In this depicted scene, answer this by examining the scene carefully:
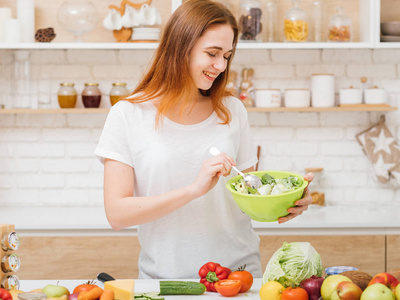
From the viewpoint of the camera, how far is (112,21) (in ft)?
11.4

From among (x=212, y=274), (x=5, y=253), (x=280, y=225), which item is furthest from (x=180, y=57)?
(x=280, y=225)

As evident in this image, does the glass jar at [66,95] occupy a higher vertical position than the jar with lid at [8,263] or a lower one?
higher

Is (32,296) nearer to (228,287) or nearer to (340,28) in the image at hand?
(228,287)

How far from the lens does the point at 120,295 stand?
5.05 ft

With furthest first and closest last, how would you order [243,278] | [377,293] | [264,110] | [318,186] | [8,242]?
[318,186]
[264,110]
[243,278]
[8,242]
[377,293]

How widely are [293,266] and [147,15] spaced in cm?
215

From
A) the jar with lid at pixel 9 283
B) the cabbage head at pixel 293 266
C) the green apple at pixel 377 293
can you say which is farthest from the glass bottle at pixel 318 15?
the jar with lid at pixel 9 283

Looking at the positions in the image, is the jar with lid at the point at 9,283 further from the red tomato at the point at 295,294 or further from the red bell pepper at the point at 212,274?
the red tomato at the point at 295,294

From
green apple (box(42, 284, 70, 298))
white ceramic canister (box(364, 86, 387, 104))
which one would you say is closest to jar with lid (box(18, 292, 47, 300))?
green apple (box(42, 284, 70, 298))

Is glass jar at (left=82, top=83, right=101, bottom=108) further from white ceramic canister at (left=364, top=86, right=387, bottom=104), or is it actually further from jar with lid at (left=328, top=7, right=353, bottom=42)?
white ceramic canister at (left=364, top=86, right=387, bottom=104)

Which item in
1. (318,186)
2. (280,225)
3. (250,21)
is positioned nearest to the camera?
(280,225)

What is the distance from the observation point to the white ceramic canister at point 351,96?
3.55 metres

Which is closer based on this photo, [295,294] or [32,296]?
[32,296]

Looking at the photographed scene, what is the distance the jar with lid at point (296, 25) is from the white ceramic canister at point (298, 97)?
301mm
